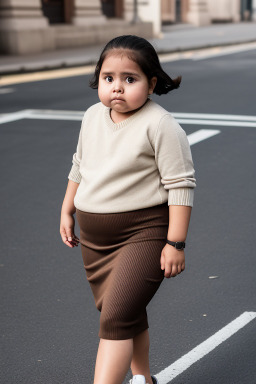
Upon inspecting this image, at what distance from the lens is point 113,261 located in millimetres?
2877

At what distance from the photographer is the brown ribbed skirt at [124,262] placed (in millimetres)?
2756

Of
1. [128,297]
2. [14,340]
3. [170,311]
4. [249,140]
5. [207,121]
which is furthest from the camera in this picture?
[207,121]

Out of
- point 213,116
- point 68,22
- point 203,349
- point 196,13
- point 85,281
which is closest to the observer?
point 203,349

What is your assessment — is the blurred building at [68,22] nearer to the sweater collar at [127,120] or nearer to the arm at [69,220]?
the arm at [69,220]

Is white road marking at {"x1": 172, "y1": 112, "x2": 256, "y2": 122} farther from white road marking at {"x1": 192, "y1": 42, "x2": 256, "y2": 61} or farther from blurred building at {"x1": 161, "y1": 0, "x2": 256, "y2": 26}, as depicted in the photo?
blurred building at {"x1": 161, "y1": 0, "x2": 256, "y2": 26}

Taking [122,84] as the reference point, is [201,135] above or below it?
below

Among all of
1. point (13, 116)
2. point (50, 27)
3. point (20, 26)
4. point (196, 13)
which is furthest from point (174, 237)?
point (196, 13)

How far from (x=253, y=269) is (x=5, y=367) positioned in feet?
6.21

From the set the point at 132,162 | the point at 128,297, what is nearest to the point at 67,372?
the point at 128,297

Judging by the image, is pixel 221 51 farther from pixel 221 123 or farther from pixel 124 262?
pixel 124 262

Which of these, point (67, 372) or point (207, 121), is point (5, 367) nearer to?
point (67, 372)

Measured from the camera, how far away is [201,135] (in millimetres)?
9820

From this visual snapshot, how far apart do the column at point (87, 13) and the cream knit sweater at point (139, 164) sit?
2515 cm

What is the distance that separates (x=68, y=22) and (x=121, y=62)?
25.6 meters
